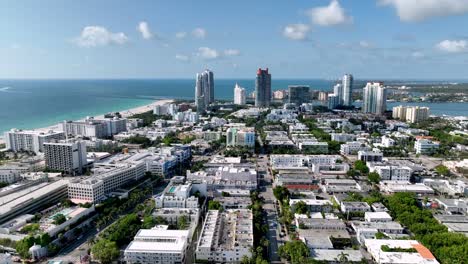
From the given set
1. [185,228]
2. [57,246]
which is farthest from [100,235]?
[185,228]

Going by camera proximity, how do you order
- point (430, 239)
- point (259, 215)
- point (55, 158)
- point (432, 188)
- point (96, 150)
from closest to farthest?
point (430, 239) < point (259, 215) < point (432, 188) < point (55, 158) < point (96, 150)

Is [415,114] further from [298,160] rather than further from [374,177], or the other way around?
[374,177]

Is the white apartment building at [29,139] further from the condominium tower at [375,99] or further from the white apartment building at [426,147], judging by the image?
the condominium tower at [375,99]

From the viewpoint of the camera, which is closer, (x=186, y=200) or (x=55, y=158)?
(x=186, y=200)

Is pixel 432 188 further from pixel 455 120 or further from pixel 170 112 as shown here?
pixel 170 112

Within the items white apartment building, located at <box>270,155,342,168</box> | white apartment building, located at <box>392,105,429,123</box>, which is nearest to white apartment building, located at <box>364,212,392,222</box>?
white apartment building, located at <box>270,155,342,168</box>

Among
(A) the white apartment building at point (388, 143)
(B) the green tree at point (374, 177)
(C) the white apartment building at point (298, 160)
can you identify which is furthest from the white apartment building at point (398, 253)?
(A) the white apartment building at point (388, 143)
